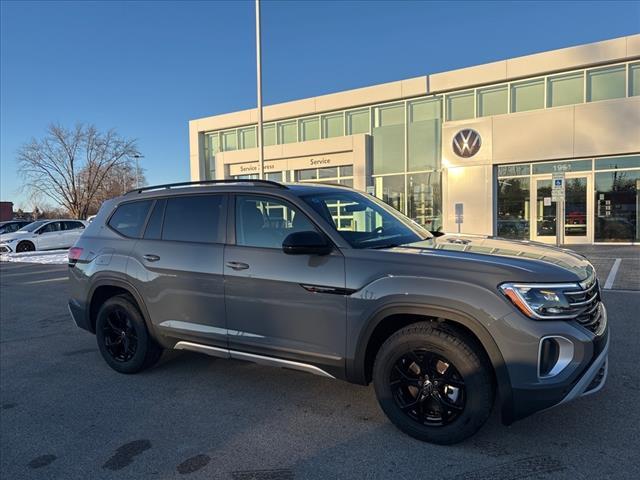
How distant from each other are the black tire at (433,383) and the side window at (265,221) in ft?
3.97

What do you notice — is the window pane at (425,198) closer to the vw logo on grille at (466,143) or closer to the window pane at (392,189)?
the window pane at (392,189)

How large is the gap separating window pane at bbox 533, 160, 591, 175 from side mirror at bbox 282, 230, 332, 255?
54.6 feet

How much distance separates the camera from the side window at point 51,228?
21178mm

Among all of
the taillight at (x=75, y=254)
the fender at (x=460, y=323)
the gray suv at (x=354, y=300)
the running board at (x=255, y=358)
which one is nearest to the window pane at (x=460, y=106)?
the gray suv at (x=354, y=300)

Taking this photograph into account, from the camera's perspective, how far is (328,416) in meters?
3.69

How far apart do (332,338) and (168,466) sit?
1.38 meters

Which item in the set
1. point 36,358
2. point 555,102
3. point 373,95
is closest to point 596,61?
point 555,102

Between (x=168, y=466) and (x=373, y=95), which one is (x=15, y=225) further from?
(x=168, y=466)

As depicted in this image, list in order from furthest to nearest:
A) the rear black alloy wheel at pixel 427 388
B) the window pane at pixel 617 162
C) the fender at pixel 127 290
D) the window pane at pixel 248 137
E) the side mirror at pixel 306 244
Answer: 1. the window pane at pixel 248 137
2. the window pane at pixel 617 162
3. the fender at pixel 127 290
4. the side mirror at pixel 306 244
5. the rear black alloy wheel at pixel 427 388

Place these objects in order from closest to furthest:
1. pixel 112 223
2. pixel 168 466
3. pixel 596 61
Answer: pixel 168 466 < pixel 112 223 < pixel 596 61

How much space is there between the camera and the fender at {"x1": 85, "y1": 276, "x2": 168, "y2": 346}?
4.51 metres

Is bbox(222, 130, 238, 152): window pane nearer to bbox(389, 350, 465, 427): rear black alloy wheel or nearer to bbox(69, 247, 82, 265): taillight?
bbox(69, 247, 82, 265): taillight

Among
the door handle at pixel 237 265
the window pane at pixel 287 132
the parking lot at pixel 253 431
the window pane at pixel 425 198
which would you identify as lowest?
the parking lot at pixel 253 431

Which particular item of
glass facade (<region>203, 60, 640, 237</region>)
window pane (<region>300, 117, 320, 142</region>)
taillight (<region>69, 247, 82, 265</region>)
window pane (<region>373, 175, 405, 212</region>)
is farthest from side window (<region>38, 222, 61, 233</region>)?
taillight (<region>69, 247, 82, 265</region>)
